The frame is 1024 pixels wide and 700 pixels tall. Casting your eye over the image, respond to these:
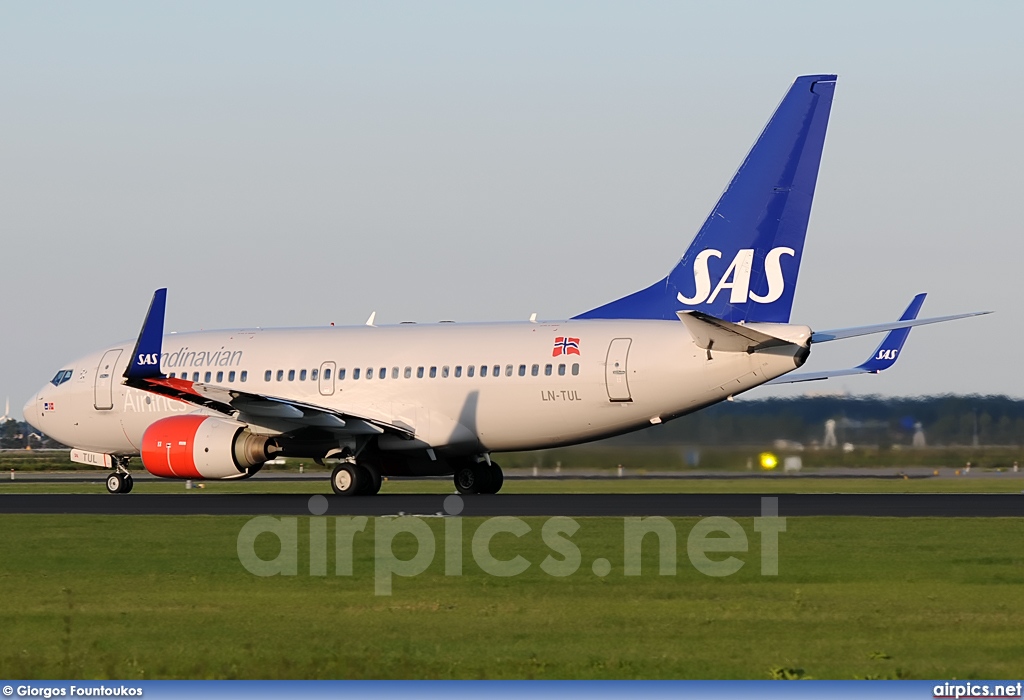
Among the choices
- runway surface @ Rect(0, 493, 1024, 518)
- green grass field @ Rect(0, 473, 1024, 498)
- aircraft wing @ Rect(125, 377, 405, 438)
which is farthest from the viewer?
green grass field @ Rect(0, 473, 1024, 498)

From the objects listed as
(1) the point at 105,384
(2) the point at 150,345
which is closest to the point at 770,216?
(2) the point at 150,345

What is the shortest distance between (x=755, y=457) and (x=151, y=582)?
26911 millimetres

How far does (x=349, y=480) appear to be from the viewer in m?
33.0

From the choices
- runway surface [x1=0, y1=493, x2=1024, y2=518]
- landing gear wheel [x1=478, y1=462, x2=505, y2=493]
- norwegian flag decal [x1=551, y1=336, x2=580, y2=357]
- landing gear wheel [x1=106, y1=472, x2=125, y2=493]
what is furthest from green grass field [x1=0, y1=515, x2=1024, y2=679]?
landing gear wheel [x1=106, y1=472, x2=125, y2=493]

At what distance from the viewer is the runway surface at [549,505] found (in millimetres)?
25484

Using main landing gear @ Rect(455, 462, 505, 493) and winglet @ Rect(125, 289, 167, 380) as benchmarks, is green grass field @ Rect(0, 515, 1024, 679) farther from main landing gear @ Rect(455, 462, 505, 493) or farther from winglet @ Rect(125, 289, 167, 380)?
main landing gear @ Rect(455, 462, 505, 493)

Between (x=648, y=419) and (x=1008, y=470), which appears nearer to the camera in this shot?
(x=648, y=419)

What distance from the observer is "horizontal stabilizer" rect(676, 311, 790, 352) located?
Answer: 28297mm

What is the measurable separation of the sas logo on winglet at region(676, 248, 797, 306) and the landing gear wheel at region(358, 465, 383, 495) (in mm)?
8153

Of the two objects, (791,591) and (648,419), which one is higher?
(648,419)

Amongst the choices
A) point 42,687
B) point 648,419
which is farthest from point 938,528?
point 42,687

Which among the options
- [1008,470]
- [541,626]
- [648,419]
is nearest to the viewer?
[541,626]

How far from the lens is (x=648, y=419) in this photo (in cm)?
3130

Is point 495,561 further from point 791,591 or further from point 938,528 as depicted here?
point 938,528
